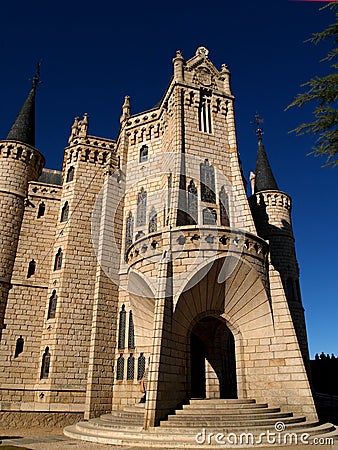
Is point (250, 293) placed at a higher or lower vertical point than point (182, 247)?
lower

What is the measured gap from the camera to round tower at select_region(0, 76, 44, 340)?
64.5 feet

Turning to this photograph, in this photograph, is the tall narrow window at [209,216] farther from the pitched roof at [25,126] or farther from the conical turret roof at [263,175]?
the pitched roof at [25,126]

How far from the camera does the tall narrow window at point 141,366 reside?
16.4m

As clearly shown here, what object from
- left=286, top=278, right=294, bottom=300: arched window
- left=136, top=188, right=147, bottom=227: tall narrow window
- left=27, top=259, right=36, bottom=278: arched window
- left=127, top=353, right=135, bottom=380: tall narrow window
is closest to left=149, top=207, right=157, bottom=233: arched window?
left=136, top=188, right=147, bottom=227: tall narrow window

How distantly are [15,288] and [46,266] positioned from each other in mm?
2010

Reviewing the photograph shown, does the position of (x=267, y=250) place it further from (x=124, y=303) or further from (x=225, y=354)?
(x=124, y=303)

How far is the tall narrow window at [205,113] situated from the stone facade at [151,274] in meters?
0.09

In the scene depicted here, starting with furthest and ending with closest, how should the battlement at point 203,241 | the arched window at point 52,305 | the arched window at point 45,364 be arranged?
the arched window at point 52,305 < the arched window at point 45,364 < the battlement at point 203,241

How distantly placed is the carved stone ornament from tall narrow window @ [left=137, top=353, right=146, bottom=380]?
15.3 m

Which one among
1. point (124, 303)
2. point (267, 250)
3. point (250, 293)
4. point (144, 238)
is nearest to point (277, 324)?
point (250, 293)

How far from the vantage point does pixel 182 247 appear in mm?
13336

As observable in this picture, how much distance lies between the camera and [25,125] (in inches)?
939

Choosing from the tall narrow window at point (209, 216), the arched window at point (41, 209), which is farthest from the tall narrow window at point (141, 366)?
the arched window at point (41, 209)

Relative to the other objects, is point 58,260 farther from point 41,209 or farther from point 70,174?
point 70,174
